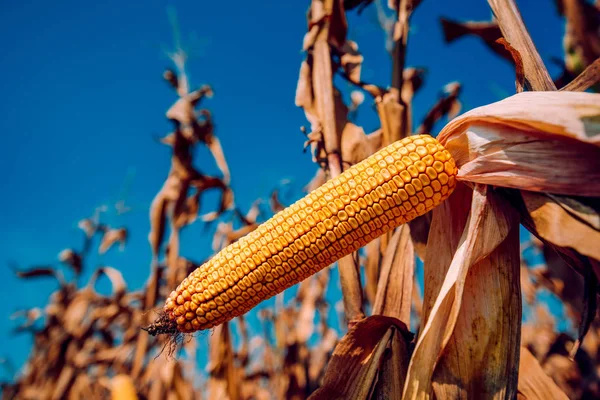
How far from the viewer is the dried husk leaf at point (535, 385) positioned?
1.71 metres

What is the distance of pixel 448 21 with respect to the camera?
289cm

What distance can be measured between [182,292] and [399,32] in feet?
7.91

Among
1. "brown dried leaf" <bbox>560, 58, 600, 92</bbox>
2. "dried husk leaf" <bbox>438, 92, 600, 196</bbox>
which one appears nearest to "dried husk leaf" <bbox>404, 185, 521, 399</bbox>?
"dried husk leaf" <bbox>438, 92, 600, 196</bbox>

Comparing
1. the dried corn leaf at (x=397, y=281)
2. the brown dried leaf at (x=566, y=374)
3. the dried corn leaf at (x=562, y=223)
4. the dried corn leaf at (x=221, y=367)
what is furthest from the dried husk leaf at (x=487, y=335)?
the brown dried leaf at (x=566, y=374)

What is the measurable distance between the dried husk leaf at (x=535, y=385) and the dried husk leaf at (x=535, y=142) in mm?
980

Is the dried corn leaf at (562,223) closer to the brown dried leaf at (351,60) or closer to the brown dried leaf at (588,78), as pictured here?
the brown dried leaf at (588,78)

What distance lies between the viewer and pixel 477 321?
1448mm

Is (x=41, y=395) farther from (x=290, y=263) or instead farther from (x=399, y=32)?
(x=399, y=32)

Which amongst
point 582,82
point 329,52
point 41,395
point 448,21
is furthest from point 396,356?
point 41,395

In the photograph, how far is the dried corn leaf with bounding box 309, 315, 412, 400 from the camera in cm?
167

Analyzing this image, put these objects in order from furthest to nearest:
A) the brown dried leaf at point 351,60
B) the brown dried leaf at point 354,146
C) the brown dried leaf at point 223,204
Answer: the brown dried leaf at point 223,204 → the brown dried leaf at point 351,60 → the brown dried leaf at point 354,146

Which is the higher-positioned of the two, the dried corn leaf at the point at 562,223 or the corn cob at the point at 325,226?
the corn cob at the point at 325,226

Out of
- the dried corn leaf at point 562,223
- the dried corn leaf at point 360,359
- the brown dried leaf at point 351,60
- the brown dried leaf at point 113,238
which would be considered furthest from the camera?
the brown dried leaf at point 113,238

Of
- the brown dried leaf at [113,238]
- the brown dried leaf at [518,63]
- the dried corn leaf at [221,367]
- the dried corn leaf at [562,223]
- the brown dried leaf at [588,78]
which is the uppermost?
the brown dried leaf at [113,238]
